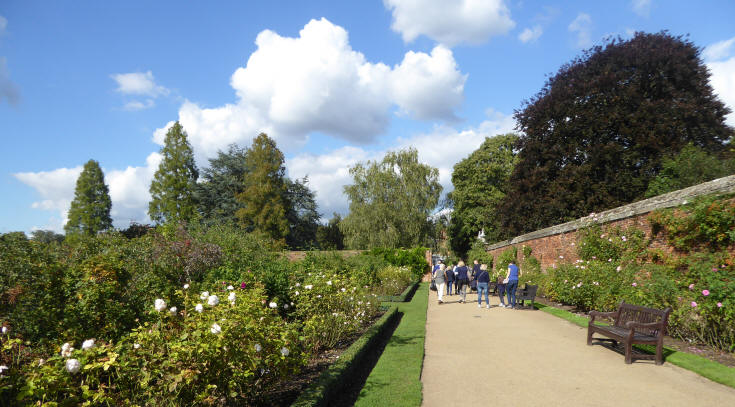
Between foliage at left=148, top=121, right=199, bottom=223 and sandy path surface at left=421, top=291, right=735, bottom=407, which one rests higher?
foliage at left=148, top=121, right=199, bottom=223

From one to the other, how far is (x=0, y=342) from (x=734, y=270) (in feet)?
30.6

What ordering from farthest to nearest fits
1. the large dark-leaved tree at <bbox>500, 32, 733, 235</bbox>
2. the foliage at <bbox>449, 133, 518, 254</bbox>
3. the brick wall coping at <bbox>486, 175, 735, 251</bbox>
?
the foliage at <bbox>449, 133, 518, 254</bbox> → the large dark-leaved tree at <bbox>500, 32, 733, 235</bbox> → the brick wall coping at <bbox>486, 175, 735, 251</bbox>

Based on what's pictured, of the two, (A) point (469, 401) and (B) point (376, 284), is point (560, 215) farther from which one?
(A) point (469, 401)

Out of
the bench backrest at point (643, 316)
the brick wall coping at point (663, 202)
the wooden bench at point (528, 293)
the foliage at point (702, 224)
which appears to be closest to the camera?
the bench backrest at point (643, 316)

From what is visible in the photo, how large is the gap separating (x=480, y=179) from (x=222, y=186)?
77.4ft

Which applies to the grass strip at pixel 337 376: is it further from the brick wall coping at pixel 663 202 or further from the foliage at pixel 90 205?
the foliage at pixel 90 205

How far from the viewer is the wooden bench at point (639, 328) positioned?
5.60 m

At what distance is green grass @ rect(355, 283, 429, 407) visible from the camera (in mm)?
4402

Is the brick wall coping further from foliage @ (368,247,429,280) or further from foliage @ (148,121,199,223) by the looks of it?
foliage @ (148,121,199,223)

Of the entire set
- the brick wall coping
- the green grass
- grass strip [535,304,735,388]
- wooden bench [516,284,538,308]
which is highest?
the brick wall coping

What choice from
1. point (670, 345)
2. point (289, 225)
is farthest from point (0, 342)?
point (289, 225)

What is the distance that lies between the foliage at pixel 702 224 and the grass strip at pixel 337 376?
6156 mm

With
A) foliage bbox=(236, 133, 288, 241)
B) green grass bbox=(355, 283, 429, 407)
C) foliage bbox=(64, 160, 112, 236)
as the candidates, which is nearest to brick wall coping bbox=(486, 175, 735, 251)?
green grass bbox=(355, 283, 429, 407)

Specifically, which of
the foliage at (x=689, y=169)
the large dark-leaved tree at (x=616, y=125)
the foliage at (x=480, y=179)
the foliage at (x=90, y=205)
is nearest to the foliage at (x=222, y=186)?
the foliage at (x=90, y=205)
